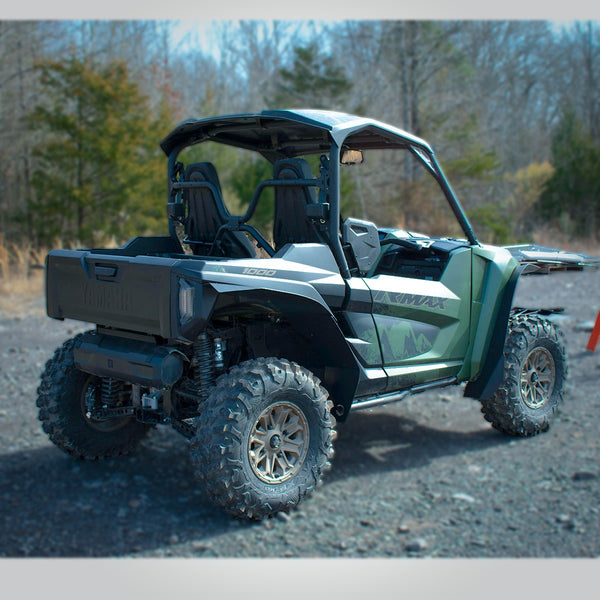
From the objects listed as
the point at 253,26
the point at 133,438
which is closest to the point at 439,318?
the point at 133,438

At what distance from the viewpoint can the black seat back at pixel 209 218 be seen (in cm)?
353

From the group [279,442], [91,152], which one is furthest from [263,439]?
[91,152]

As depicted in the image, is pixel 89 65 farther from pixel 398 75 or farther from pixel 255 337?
pixel 255 337

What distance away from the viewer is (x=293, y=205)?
328 cm

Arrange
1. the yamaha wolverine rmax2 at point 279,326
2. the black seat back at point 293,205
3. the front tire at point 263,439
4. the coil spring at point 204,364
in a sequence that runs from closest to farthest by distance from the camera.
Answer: the front tire at point 263,439 < the yamaha wolverine rmax2 at point 279,326 < the black seat back at point 293,205 < the coil spring at point 204,364

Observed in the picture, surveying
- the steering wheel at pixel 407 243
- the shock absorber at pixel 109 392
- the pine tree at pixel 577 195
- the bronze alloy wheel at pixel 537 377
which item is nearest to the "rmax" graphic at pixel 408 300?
the steering wheel at pixel 407 243

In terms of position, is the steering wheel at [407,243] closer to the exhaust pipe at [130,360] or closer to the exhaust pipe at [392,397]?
the exhaust pipe at [392,397]

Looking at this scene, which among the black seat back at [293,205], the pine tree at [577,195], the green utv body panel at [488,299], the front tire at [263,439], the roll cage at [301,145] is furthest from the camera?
the pine tree at [577,195]

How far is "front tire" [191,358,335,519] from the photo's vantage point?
9.17ft

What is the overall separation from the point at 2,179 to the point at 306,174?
18.6 m

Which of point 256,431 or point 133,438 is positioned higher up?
point 256,431

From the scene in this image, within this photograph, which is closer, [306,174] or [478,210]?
[306,174]

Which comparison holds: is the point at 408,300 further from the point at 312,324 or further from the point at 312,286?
the point at 312,286

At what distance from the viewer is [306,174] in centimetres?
321
